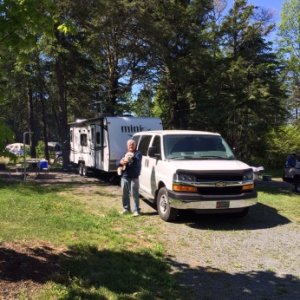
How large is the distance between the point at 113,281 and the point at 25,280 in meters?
1.05

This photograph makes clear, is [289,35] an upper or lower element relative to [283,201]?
upper

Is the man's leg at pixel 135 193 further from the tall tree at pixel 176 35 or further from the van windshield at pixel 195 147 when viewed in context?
the tall tree at pixel 176 35

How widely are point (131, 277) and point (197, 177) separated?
3827 mm

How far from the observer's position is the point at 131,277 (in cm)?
590

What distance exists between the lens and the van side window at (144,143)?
11983 mm

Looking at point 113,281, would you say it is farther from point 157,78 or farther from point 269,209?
point 157,78

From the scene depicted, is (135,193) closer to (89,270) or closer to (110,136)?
(89,270)

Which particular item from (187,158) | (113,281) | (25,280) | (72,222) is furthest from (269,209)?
(25,280)

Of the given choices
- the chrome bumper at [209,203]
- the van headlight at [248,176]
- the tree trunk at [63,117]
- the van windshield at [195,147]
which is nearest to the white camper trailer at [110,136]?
the tree trunk at [63,117]

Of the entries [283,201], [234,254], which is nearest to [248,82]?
[283,201]

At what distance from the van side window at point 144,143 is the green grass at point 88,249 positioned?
6.26 feet

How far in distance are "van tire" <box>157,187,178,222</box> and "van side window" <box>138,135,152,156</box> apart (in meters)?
1.94

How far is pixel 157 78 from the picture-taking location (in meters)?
28.5

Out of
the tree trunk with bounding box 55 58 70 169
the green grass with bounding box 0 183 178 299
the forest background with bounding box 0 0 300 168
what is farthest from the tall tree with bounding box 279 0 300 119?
the green grass with bounding box 0 183 178 299
